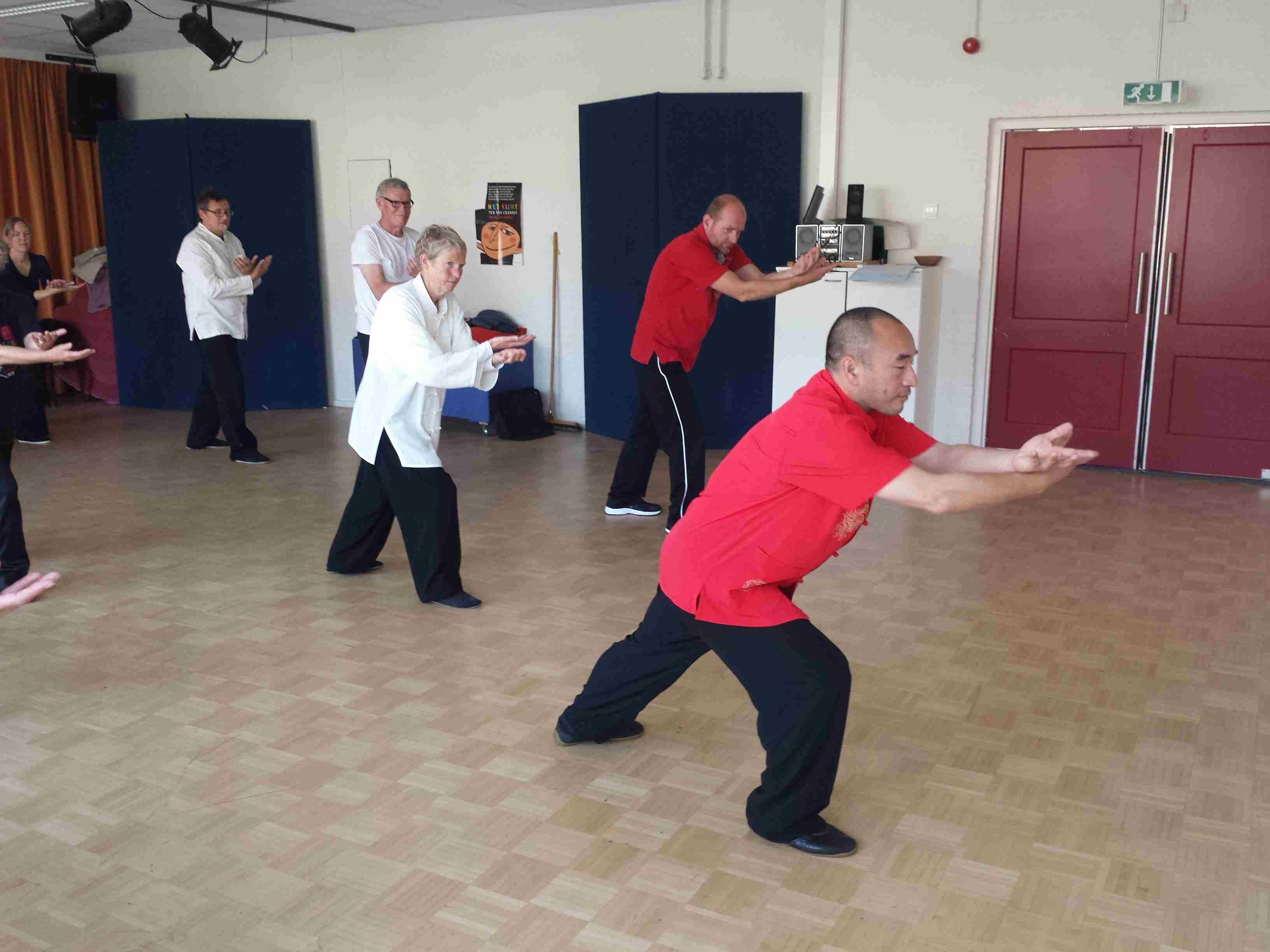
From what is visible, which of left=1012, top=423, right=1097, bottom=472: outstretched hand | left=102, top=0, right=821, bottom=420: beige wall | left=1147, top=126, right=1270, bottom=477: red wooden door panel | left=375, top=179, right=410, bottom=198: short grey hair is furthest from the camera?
left=102, top=0, right=821, bottom=420: beige wall

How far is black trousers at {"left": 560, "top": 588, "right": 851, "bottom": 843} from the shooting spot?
246cm

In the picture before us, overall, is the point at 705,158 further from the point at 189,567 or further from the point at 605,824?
the point at 605,824

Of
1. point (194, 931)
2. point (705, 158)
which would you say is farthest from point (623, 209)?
point (194, 931)

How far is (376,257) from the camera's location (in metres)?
5.99

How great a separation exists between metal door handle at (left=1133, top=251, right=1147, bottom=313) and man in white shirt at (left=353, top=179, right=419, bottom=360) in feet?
13.4

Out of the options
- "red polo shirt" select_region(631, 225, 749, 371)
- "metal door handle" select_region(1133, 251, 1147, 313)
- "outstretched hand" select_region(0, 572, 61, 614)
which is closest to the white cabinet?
"metal door handle" select_region(1133, 251, 1147, 313)

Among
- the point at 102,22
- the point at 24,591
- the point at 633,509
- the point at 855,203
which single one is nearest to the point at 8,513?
the point at 24,591

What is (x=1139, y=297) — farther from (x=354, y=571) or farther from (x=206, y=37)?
(x=206, y=37)

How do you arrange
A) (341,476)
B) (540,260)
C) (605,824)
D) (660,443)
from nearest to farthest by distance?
(605,824) → (660,443) → (341,476) → (540,260)

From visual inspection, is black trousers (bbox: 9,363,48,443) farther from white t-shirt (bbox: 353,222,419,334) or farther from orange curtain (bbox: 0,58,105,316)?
white t-shirt (bbox: 353,222,419,334)

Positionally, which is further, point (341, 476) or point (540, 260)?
point (540, 260)

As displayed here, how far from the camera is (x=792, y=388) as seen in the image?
7066 mm

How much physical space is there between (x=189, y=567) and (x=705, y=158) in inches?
161

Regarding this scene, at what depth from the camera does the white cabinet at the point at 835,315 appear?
6617mm
